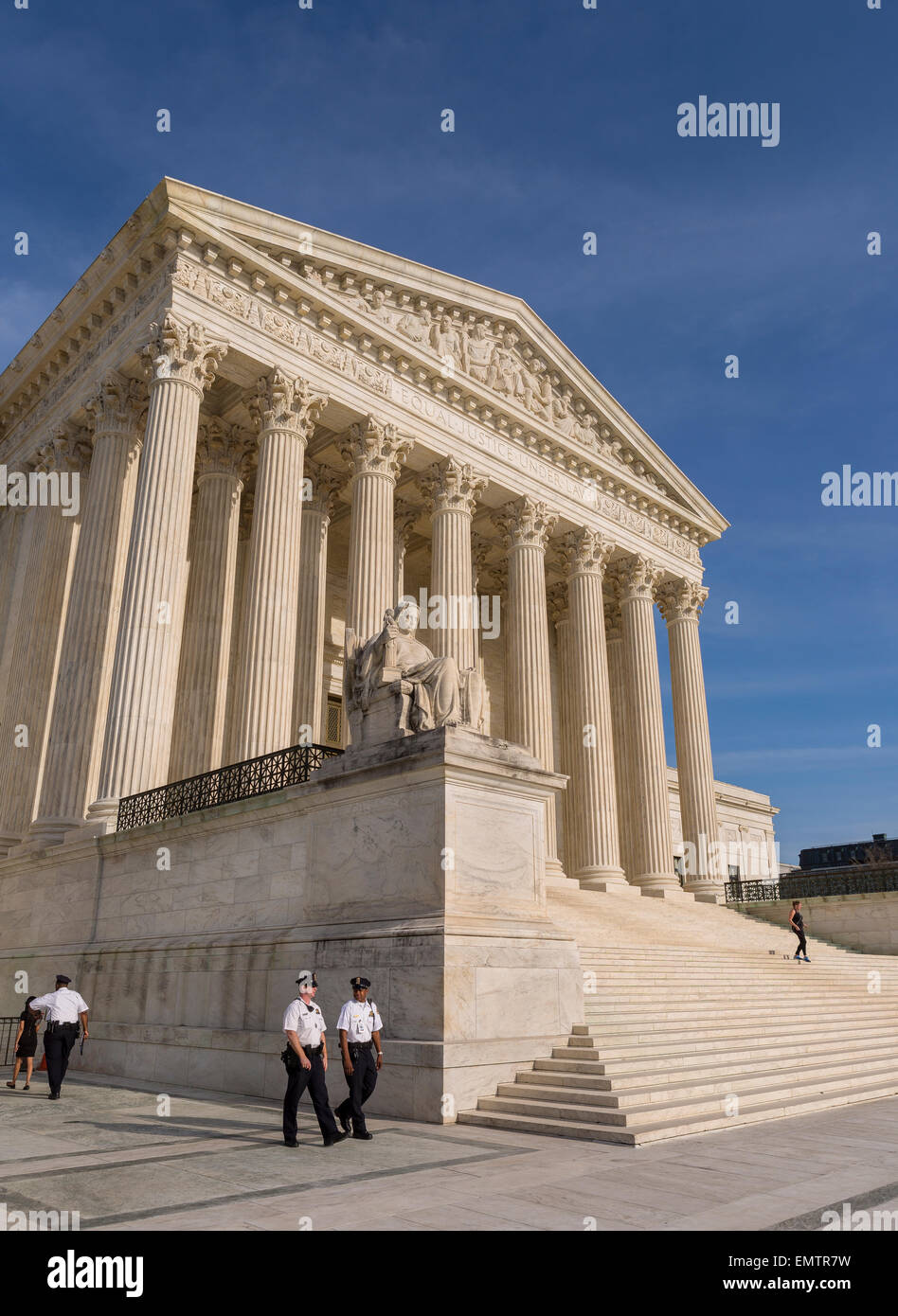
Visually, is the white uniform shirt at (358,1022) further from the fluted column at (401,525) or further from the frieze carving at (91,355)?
the fluted column at (401,525)

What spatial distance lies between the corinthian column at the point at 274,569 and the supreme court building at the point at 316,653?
75 mm

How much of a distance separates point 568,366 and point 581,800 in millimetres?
15345

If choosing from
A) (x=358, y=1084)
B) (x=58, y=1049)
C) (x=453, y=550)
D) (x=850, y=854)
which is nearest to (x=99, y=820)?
(x=58, y=1049)

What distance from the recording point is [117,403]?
24016 mm

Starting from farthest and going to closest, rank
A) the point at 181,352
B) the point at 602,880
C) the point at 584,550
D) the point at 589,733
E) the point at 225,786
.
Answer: the point at 584,550 < the point at 589,733 < the point at 602,880 < the point at 181,352 < the point at 225,786

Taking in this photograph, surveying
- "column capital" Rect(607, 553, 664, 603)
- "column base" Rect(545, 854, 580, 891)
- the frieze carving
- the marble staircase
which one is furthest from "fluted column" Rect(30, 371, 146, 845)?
"column capital" Rect(607, 553, 664, 603)

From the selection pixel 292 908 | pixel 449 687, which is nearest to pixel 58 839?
pixel 292 908

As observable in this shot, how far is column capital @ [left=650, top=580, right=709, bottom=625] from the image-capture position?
3681cm

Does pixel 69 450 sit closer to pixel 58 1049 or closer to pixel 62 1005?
pixel 62 1005

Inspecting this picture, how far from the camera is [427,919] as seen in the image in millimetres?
11711

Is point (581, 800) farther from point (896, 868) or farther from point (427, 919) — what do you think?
point (427, 919)

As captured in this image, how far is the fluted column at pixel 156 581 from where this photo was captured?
19.4 meters

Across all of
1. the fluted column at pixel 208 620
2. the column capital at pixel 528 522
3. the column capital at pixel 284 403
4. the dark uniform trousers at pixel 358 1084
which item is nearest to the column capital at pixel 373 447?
the column capital at pixel 284 403

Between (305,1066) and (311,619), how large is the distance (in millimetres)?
19170
